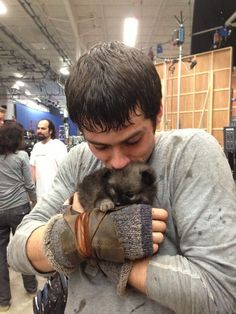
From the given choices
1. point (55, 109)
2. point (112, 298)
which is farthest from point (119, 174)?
point (55, 109)

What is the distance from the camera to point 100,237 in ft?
2.76

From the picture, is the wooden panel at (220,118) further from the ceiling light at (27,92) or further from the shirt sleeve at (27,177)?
the ceiling light at (27,92)

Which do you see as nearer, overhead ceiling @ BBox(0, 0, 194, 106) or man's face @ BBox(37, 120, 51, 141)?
man's face @ BBox(37, 120, 51, 141)

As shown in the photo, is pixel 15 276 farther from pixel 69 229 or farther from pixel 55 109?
pixel 55 109

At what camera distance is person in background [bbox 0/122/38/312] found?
371 centimetres

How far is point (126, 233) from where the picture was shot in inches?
32.7

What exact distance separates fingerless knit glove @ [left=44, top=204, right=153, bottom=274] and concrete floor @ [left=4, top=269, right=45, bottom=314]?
306 cm

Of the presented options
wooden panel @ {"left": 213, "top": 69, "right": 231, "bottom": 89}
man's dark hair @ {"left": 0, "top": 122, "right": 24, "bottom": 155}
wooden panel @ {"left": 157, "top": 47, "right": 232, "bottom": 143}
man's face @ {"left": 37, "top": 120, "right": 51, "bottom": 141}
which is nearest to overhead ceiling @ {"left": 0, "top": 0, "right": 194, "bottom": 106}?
wooden panel @ {"left": 157, "top": 47, "right": 232, "bottom": 143}

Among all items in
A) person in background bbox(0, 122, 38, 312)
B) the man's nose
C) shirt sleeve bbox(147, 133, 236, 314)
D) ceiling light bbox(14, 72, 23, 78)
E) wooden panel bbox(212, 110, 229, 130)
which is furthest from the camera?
ceiling light bbox(14, 72, 23, 78)

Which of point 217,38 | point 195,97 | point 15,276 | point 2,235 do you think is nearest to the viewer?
point 2,235

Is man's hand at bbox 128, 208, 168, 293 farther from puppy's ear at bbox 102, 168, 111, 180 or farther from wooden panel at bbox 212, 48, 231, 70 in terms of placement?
wooden panel at bbox 212, 48, 231, 70

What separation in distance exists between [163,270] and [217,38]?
706cm

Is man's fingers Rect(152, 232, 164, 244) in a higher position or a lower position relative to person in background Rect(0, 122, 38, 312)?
higher

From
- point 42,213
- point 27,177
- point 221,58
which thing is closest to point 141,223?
point 42,213
